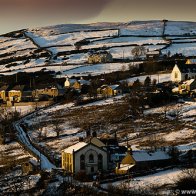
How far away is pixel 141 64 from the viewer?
106 metres

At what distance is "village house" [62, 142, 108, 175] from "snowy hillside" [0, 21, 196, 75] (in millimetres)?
65581

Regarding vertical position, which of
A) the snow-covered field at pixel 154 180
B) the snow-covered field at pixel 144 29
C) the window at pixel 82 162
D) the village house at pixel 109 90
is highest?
the snow-covered field at pixel 144 29

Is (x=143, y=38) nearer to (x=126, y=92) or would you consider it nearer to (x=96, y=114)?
(x=126, y=92)

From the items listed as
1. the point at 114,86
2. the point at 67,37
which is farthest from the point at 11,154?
the point at 67,37

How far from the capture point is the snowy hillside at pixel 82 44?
423ft

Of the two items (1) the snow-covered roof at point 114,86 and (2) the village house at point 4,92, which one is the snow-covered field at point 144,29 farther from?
(1) the snow-covered roof at point 114,86

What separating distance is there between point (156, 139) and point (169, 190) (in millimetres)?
19437

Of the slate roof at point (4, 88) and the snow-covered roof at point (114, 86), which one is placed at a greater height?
the snow-covered roof at point (114, 86)

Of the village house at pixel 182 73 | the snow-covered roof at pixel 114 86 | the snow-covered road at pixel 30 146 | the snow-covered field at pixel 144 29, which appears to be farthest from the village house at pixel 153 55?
the snow-covered road at pixel 30 146

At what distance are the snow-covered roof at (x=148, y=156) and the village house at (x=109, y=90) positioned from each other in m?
39.8

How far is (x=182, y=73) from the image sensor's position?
8944 centimetres

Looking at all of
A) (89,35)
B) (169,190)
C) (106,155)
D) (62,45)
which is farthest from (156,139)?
(89,35)

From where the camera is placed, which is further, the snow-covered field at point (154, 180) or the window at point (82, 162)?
the window at point (82, 162)

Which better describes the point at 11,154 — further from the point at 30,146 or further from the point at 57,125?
the point at 57,125
